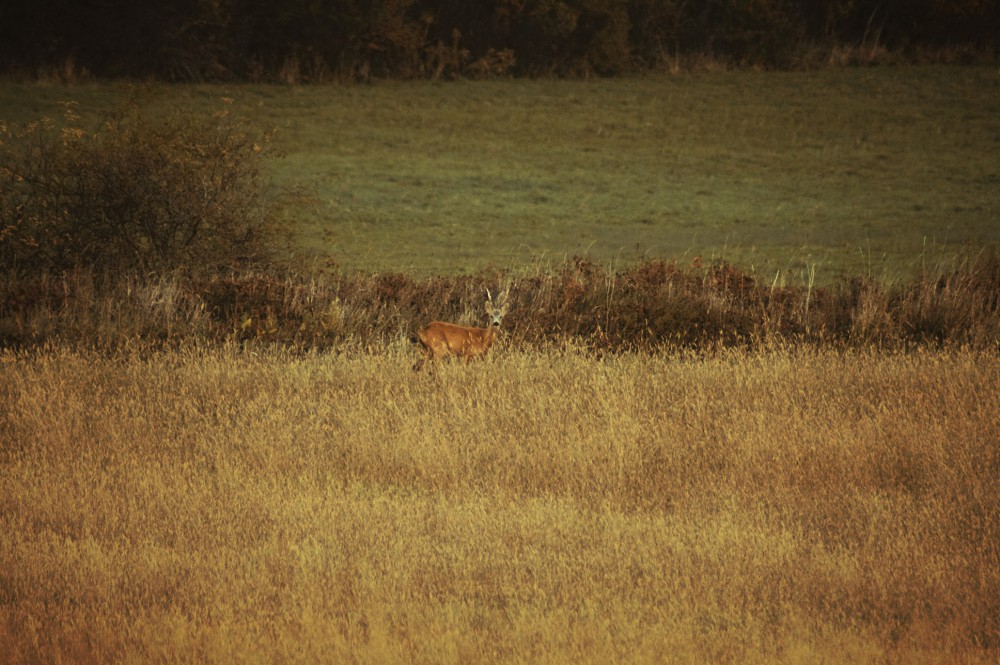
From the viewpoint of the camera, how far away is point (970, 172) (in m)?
33.8

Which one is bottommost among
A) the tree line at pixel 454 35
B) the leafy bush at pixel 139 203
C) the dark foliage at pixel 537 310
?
the dark foliage at pixel 537 310

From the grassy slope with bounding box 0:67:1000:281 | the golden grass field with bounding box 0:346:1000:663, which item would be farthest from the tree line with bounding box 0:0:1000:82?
the golden grass field with bounding box 0:346:1000:663

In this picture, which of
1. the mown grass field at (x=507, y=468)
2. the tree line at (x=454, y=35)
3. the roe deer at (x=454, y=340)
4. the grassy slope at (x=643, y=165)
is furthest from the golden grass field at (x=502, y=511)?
the tree line at (x=454, y=35)

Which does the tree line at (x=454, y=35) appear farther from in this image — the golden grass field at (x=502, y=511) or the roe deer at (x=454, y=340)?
the roe deer at (x=454, y=340)

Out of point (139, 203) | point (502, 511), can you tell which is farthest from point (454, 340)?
point (139, 203)

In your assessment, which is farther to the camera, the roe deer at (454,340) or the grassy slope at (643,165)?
the grassy slope at (643,165)

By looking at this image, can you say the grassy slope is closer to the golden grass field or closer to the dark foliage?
the dark foliage

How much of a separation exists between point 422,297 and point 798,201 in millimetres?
17865

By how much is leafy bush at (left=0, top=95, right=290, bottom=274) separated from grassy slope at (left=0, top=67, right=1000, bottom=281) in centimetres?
352

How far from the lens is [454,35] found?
45531 millimetres

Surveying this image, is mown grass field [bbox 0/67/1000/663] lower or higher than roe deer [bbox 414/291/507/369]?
lower

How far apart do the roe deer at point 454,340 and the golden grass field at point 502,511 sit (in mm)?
232

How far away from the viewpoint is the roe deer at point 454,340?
12102 mm

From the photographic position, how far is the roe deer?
12102 millimetres
